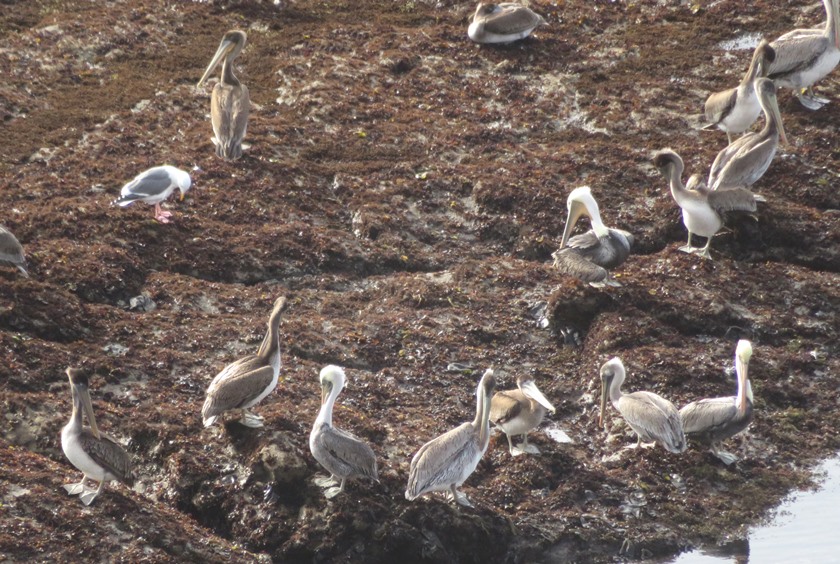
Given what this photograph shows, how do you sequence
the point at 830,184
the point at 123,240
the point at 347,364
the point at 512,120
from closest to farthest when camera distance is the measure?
1. the point at 347,364
2. the point at 123,240
3. the point at 830,184
4. the point at 512,120

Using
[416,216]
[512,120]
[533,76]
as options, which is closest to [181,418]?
[416,216]

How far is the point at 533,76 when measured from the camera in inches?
627

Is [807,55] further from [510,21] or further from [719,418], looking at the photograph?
[719,418]

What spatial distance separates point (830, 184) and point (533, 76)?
4525mm

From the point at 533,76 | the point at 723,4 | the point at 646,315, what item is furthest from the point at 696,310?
the point at 723,4

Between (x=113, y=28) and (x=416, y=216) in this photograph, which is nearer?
(x=416, y=216)

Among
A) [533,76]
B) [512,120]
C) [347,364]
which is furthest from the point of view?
[533,76]

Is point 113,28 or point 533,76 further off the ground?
point 113,28

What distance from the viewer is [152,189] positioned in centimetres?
1227

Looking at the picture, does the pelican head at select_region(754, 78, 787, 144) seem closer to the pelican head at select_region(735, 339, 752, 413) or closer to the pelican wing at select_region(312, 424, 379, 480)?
the pelican head at select_region(735, 339, 752, 413)

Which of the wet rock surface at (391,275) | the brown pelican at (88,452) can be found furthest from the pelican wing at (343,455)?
the brown pelican at (88,452)

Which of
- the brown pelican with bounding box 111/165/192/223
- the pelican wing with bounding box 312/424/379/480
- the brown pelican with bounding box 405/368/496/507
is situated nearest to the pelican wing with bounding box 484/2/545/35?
the brown pelican with bounding box 111/165/192/223

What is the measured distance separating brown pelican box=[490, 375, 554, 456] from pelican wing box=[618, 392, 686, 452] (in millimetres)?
679

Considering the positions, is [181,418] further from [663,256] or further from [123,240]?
[663,256]
